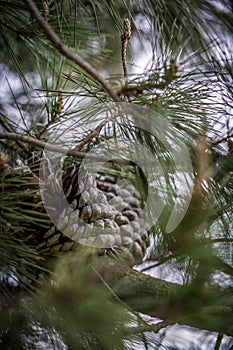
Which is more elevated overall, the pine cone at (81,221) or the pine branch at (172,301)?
the pine cone at (81,221)

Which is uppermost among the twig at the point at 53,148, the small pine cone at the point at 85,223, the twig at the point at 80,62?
the twig at the point at 80,62

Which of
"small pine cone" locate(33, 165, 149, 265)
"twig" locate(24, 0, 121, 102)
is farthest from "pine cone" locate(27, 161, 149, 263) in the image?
"twig" locate(24, 0, 121, 102)

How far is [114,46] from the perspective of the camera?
1.46 meters

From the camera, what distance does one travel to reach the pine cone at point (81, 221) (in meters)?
0.81

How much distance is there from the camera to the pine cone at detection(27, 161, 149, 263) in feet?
2.66

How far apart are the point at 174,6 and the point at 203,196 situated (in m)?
0.37

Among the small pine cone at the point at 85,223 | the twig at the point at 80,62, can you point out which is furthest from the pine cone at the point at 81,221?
the twig at the point at 80,62

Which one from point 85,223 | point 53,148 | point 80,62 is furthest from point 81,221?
point 80,62

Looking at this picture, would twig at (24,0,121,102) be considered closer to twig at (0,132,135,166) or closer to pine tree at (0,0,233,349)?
pine tree at (0,0,233,349)

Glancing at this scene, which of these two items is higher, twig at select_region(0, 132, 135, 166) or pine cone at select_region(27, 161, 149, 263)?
twig at select_region(0, 132, 135, 166)

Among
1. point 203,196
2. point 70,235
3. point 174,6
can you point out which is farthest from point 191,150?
point 174,6

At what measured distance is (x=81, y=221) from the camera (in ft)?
2.69

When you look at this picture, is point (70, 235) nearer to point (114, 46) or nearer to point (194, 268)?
point (194, 268)

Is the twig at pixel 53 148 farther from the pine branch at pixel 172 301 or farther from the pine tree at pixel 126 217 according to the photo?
the pine branch at pixel 172 301
